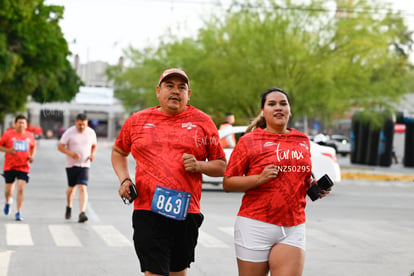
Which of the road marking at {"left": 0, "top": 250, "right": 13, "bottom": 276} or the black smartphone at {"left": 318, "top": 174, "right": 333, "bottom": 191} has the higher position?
the black smartphone at {"left": 318, "top": 174, "right": 333, "bottom": 191}

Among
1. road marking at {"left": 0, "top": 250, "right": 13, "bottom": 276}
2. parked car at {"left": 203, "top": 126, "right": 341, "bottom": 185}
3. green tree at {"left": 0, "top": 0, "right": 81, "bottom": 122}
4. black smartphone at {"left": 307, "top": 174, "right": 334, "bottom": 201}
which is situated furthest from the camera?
green tree at {"left": 0, "top": 0, "right": 81, "bottom": 122}

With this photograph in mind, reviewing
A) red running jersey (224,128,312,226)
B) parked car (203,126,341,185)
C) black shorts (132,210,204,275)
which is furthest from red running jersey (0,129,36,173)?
red running jersey (224,128,312,226)

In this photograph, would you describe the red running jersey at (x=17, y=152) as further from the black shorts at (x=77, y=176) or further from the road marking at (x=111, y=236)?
the road marking at (x=111, y=236)

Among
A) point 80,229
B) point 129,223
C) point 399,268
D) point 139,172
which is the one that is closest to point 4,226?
point 80,229

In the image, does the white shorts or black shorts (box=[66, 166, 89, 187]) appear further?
black shorts (box=[66, 166, 89, 187])

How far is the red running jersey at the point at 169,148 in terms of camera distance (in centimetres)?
496

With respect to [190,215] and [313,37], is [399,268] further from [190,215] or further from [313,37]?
[313,37]

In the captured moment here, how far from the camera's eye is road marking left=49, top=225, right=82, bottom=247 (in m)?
9.83

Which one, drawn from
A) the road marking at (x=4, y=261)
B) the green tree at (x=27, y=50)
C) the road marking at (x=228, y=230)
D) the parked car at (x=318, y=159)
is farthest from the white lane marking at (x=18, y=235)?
the green tree at (x=27, y=50)

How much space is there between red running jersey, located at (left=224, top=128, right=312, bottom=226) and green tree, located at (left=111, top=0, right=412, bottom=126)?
26.6 m

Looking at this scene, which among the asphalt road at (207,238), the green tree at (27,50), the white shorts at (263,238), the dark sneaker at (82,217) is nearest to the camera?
the white shorts at (263,238)

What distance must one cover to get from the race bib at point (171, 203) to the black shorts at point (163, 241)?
11 cm

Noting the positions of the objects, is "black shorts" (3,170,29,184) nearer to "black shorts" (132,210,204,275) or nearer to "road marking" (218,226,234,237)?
"road marking" (218,226,234,237)

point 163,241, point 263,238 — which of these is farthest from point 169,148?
point 263,238
